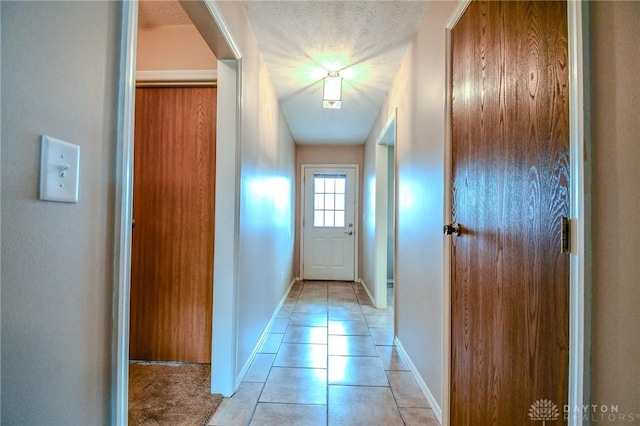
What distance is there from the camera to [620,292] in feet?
2.14

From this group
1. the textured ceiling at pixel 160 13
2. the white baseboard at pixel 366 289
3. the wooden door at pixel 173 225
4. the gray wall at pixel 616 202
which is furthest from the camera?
the white baseboard at pixel 366 289

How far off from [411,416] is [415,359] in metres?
0.45

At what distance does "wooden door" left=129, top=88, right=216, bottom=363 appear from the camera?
215 cm

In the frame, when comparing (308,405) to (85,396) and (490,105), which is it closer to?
(85,396)

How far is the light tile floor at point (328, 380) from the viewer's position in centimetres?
163

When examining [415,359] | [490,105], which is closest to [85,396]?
[490,105]

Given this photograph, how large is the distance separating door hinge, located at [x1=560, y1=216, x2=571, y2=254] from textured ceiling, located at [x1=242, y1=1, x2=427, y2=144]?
1.72 metres

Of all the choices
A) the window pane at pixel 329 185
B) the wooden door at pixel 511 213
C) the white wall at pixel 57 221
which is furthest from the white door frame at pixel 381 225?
the white wall at pixel 57 221

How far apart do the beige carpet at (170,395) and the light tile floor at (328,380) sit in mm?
126

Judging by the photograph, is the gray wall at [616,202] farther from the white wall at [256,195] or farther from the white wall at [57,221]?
the white wall at [256,195]

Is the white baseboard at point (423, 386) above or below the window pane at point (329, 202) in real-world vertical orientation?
below

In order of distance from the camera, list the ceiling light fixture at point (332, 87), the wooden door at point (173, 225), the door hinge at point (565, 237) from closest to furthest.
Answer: the door hinge at point (565, 237) → the wooden door at point (173, 225) → the ceiling light fixture at point (332, 87)

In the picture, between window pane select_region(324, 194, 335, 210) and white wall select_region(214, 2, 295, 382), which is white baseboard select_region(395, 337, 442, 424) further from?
window pane select_region(324, 194, 335, 210)

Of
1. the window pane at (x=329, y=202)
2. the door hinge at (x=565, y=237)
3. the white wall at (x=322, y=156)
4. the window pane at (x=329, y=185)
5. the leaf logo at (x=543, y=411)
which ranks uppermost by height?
the white wall at (x=322, y=156)
